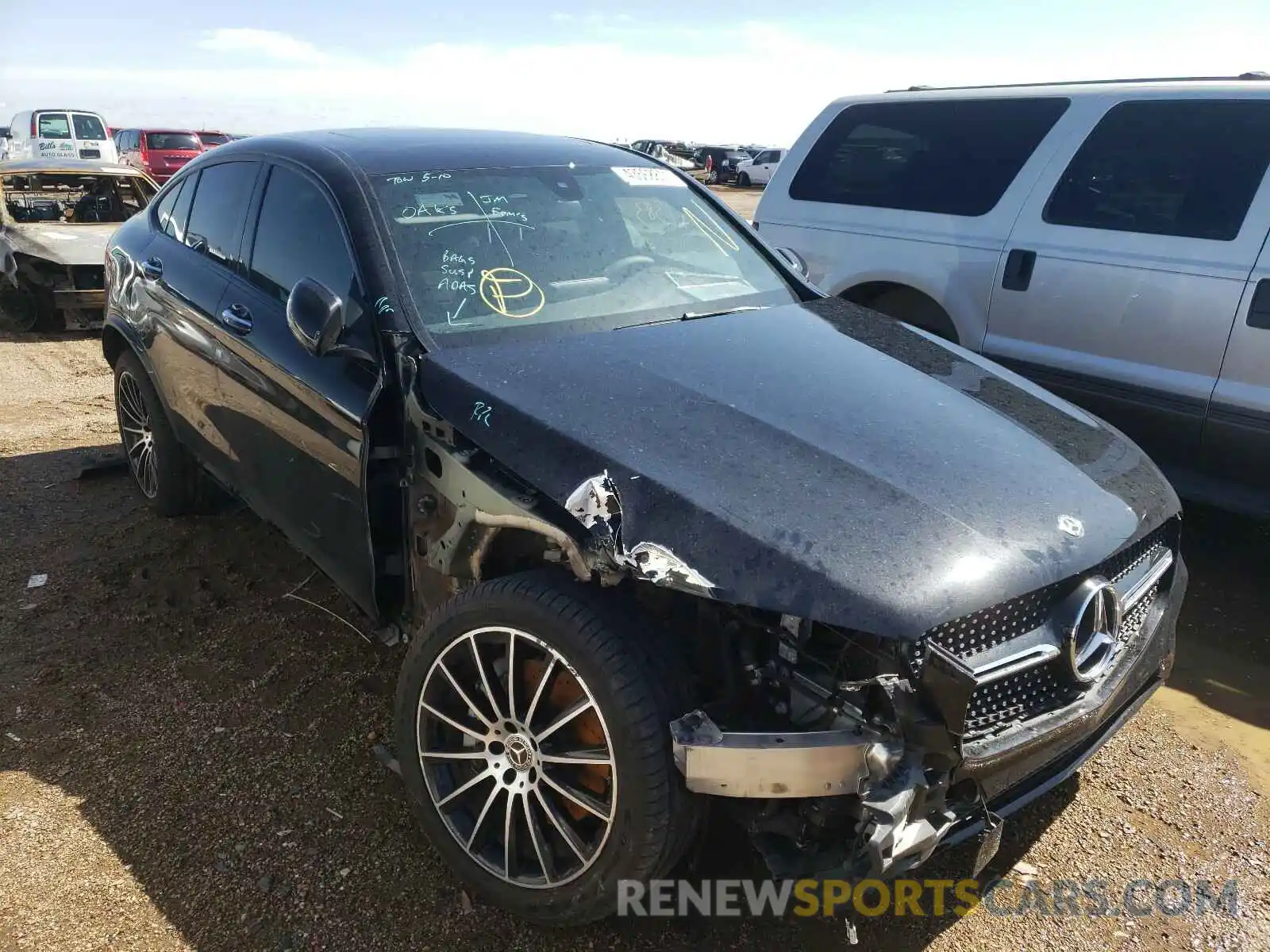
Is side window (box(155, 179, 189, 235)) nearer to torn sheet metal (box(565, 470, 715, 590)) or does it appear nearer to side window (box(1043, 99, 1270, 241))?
torn sheet metal (box(565, 470, 715, 590))

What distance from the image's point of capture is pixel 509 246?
9.97 ft

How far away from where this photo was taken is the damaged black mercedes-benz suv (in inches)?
76.8

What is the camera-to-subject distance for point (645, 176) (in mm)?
3721

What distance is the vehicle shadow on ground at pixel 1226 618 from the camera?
11.3ft

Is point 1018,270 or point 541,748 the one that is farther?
point 1018,270

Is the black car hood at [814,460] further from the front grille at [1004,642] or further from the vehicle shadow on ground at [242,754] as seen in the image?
the vehicle shadow on ground at [242,754]

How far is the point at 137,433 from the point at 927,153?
14.7ft

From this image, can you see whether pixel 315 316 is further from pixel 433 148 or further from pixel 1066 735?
pixel 1066 735

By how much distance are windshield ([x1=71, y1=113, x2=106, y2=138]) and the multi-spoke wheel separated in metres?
20.5

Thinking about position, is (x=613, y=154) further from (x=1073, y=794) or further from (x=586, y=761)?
(x=1073, y=794)

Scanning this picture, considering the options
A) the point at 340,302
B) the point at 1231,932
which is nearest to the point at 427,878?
the point at 340,302

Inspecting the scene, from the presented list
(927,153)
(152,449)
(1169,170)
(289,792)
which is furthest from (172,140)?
(289,792)

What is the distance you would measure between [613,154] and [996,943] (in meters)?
3.05

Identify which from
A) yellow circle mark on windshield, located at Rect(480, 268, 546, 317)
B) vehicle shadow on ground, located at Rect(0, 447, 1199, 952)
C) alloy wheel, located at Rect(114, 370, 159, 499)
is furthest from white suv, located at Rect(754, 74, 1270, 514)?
alloy wheel, located at Rect(114, 370, 159, 499)
